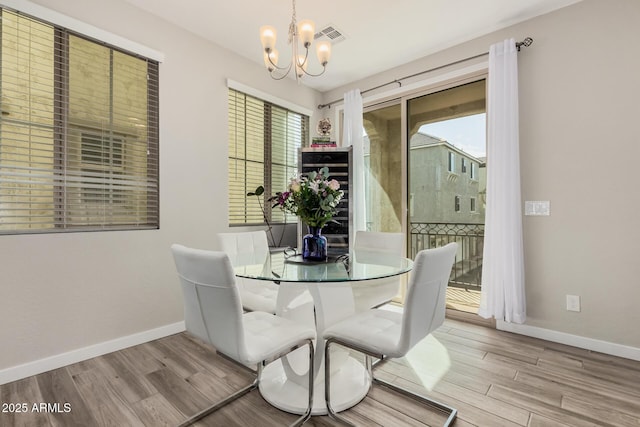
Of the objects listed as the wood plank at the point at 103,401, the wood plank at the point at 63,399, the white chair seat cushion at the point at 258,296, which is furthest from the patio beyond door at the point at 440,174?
the wood plank at the point at 63,399

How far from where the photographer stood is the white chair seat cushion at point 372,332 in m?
1.46

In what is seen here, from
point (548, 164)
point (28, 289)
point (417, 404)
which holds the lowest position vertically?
point (417, 404)

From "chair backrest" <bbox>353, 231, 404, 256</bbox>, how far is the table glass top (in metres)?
0.45

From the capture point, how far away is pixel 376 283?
2.56 m

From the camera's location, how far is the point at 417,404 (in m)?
1.79

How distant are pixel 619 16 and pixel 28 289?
467 centimetres

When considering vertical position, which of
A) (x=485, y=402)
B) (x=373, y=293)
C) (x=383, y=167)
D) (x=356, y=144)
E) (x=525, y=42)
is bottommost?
(x=485, y=402)

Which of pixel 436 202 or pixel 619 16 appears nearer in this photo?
pixel 619 16

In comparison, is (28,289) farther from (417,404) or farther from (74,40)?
(417,404)

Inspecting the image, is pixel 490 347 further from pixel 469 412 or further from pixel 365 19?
pixel 365 19

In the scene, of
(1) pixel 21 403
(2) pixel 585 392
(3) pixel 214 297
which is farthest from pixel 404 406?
→ (1) pixel 21 403

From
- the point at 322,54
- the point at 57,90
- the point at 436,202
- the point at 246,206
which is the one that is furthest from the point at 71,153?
the point at 436,202

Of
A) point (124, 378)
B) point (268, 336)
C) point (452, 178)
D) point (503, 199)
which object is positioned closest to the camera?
point (268, 336)

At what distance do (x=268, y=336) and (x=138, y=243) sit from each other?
1715 millimetres
